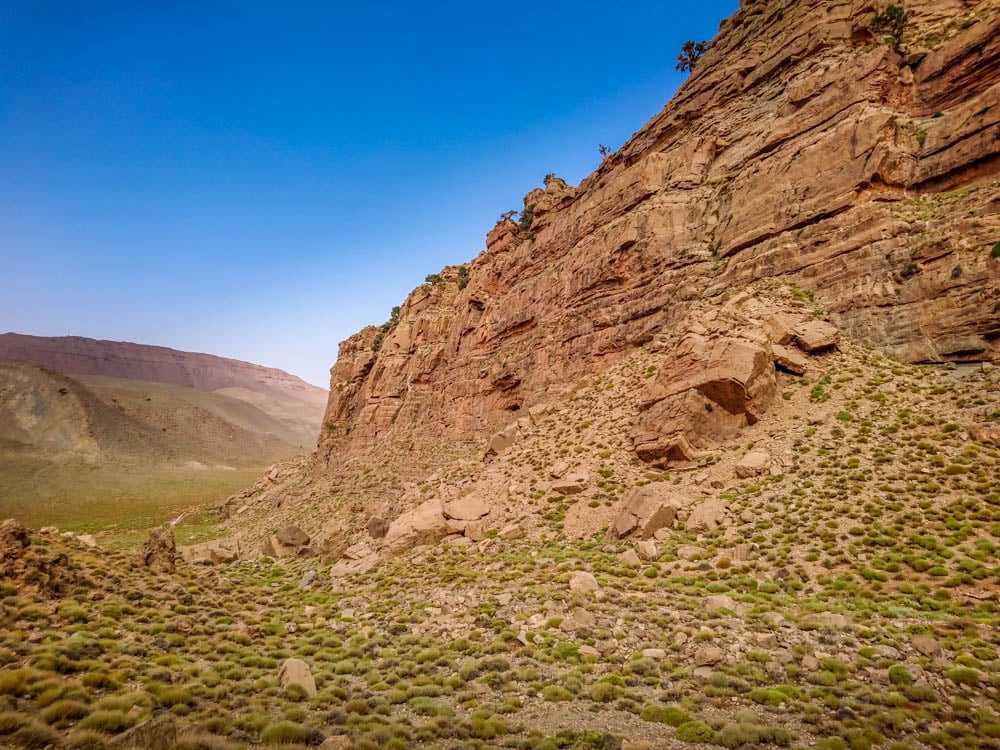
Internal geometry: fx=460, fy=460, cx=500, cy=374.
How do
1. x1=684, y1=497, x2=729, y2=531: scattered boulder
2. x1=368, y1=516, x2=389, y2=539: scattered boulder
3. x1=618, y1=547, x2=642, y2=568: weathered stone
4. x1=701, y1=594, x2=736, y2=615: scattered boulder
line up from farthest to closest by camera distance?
1. x1=368, y1=516, x2=389, y2=539: scattered boulder
2. x1=684, y1=497, x2=729, y2=531: scattered boulder
3. x1=618, y1=547, x2=642, y2=568: weathered stone
4. x1=701, y1=594, x2=736, y2=615: scattered boulder

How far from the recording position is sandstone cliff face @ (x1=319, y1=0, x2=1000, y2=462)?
2303 cm

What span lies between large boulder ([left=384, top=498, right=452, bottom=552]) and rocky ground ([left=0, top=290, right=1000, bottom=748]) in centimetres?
13

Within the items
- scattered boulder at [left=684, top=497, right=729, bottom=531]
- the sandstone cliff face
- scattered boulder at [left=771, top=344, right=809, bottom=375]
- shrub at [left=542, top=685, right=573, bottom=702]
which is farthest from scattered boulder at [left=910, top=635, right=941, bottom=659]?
scattered boulder at [left=771, top=344, right=809, bottom=375]

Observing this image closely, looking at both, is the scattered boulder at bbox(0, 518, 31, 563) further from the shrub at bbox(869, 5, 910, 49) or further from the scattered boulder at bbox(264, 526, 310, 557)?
the shrub at bbox(869, 5, 910, 49)

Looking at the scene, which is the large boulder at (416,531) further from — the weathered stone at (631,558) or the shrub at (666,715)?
the shrub at (666,715)

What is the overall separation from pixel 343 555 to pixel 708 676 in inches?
860

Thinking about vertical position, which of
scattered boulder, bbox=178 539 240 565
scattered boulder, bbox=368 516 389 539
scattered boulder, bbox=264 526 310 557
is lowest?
scattered boulder, bbox=178 539 240 565

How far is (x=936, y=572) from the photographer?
13484mm

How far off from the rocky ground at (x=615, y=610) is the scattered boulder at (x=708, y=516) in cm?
10

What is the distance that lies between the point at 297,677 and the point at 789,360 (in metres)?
25.7

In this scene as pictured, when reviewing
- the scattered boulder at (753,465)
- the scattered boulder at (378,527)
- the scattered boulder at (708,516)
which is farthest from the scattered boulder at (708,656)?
the scattered boulder at (378,527)

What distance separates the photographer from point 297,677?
1125 centimetres

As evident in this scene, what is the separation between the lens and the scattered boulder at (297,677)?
35.6 feet

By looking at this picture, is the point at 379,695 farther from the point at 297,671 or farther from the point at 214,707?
the point at 214,707
